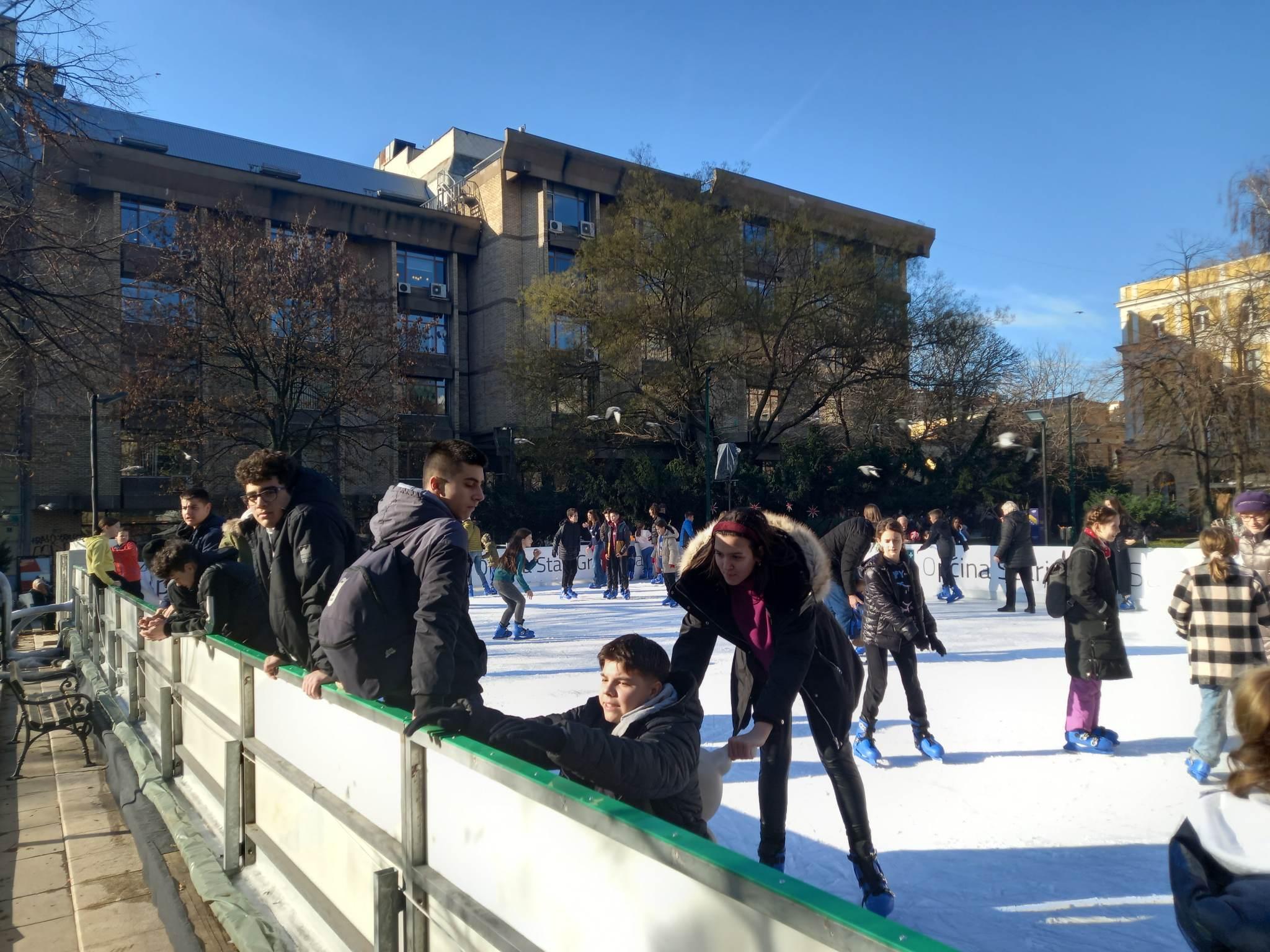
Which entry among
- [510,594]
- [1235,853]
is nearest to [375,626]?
[1235,853]

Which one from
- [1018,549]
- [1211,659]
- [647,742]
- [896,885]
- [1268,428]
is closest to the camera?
[647,742]

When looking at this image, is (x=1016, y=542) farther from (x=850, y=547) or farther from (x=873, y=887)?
(x=873, y=887)

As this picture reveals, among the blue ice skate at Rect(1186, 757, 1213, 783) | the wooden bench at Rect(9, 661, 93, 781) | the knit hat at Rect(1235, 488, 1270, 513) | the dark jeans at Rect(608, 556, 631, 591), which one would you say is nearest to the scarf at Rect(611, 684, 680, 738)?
the blue ice skate at Rect(1186, 757, 1213, 783)

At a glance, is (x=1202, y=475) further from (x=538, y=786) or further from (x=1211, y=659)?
(x=538, y=786)

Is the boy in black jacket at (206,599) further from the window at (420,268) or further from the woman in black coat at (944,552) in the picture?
the window at (420,268)

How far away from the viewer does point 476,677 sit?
9.72 ft

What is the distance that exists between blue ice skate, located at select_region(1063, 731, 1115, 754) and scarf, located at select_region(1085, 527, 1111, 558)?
3.82 feet

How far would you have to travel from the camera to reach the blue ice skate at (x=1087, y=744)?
5.53m

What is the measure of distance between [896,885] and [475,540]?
8153mm

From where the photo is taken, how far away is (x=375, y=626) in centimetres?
266

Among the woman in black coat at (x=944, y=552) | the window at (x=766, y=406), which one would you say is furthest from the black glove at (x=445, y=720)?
the window at (x=766, y=406)

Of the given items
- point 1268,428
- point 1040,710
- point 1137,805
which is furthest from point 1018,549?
point 1268,428

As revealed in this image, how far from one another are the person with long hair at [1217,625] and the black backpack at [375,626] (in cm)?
433

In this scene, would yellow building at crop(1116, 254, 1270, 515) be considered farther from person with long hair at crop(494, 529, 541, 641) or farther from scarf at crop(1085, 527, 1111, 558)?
scarf at crop(1085, 527, 1111, 558)
